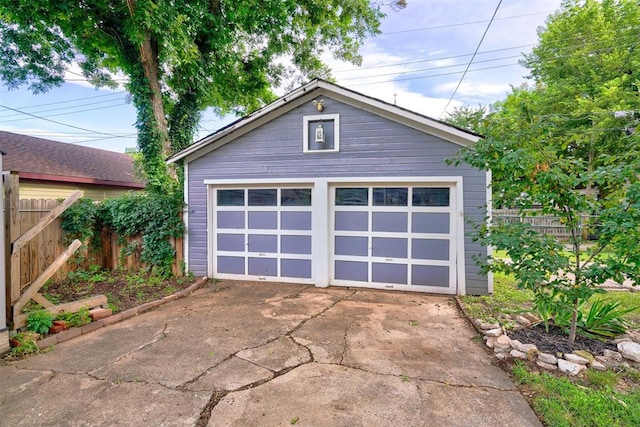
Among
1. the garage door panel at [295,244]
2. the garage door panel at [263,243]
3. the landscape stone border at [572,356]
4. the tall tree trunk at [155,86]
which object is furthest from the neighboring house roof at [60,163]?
the landscape stone border at [572,356]

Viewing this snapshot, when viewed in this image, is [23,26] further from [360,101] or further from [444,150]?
[444,150]

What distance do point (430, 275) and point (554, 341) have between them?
2623mm

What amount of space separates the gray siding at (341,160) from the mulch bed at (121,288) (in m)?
0.83

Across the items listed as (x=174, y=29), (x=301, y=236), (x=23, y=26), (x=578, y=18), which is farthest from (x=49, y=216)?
(x=578, y=18)

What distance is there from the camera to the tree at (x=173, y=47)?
7586mm

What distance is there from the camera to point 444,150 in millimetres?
5879

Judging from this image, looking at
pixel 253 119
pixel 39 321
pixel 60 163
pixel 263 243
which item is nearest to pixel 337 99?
pixel 253 119

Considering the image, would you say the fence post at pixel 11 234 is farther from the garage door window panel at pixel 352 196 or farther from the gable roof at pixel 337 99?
the garage door window panel at pixel 352 196

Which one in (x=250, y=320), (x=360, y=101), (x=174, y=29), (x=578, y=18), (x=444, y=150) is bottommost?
(x=250, y=320)

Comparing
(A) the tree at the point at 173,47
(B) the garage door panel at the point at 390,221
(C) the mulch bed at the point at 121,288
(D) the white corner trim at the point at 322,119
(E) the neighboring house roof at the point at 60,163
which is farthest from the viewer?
(E) the neighboring house roof at the point at 60,163

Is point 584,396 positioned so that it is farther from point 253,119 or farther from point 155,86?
point 155,86

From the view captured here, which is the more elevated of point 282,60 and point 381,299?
point 282,60

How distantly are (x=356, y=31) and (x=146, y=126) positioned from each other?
912 cm

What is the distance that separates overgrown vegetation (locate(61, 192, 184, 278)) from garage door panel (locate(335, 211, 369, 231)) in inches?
146
